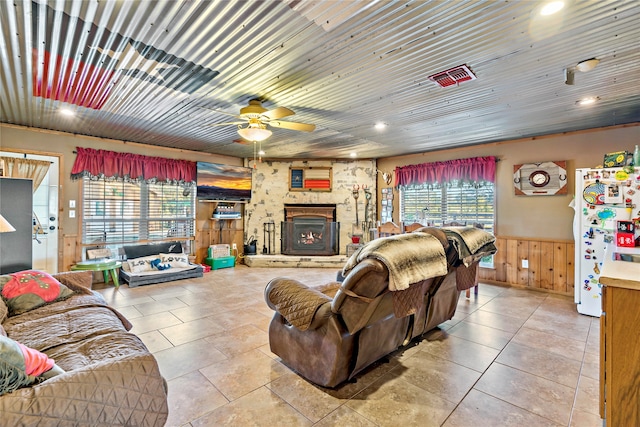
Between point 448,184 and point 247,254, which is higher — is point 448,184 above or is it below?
above

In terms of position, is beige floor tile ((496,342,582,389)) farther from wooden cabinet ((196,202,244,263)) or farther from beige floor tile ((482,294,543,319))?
wooden cabinet ((196,202,244,263))

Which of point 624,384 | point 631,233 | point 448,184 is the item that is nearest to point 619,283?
point 624,384

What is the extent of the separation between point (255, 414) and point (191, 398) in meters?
0.51

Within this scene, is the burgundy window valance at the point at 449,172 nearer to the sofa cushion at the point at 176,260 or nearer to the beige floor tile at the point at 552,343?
the beige floor tile at the point at 552,343

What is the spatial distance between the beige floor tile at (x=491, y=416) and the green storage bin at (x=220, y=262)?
5435 millimetres

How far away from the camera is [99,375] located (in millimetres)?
1212

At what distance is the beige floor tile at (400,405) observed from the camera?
1848 millimetres

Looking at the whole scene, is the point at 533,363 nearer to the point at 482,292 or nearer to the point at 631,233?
the point at 631,233

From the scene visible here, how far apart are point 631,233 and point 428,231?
7.71 feet

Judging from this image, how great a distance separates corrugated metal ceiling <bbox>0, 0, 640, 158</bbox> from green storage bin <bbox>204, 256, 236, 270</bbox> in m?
3.09

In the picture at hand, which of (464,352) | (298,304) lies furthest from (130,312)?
(464,352)

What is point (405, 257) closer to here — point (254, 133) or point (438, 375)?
point (438, 375)

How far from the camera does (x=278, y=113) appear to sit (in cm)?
314

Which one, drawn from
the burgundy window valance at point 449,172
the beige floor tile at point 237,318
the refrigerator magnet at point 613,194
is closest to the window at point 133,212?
the beige floor tile at point 237,318
